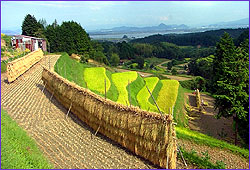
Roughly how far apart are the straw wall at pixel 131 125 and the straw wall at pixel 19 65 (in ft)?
23.7

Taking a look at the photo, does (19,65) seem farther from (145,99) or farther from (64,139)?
(145,99)

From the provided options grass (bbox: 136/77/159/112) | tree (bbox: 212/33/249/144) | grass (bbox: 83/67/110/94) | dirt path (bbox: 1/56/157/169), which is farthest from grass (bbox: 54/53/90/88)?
tree (bbox: 212/33/249/144)

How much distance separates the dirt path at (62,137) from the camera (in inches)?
325

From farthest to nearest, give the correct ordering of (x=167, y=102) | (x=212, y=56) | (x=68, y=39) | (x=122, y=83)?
(x=212, y=56)
(x=68, y=39)
(x=122, y=83)
(x=167, y=102)

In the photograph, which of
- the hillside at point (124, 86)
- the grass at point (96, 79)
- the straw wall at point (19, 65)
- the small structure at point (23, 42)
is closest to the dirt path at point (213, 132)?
the hillside at point (124, 86)

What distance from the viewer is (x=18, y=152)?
278 inches

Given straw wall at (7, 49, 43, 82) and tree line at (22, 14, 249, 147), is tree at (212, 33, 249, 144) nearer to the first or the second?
tree line at (22, 14, 249, 147)

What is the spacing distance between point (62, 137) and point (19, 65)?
11470mm

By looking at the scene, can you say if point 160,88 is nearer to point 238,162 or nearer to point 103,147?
point 238,162

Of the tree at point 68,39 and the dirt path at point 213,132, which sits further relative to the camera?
the tree at point 68,39

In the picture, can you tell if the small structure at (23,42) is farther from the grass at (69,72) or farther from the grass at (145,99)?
the grass at (145,99)

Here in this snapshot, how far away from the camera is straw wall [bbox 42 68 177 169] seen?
25.3 ft

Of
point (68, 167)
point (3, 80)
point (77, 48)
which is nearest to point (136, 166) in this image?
point (68, 167)

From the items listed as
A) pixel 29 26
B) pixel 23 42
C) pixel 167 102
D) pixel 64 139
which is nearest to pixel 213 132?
pixel 167 102
